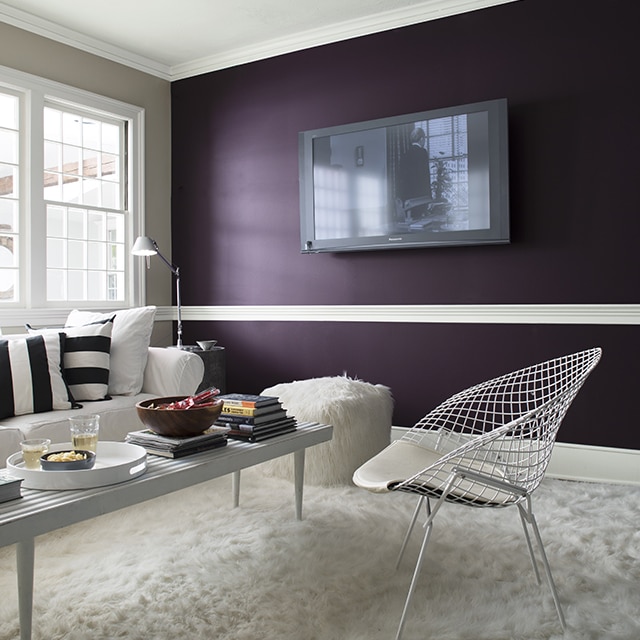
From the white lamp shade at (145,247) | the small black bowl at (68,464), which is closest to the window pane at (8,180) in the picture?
the white lamp shade at (145,247)

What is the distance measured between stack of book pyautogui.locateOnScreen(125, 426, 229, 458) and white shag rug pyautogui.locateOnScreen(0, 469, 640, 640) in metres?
0.45

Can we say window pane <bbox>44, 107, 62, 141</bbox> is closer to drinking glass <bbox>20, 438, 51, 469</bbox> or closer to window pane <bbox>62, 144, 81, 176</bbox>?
window pane <bbox>62, 144, 81, 176</bbox>

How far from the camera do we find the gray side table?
440cm

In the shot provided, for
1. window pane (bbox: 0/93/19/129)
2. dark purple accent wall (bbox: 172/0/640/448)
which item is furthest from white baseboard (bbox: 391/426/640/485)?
window pane (bbox: 0/93/19/129)

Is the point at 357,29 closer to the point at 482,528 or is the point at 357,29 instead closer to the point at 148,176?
the point at 148,176

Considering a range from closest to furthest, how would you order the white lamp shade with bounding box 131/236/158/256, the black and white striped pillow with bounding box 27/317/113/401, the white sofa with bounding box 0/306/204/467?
the white sofa with bounding box 0/306/204/467
the black and white striped pillow with bounding box 27/317/113/401
the white lamp shade with bounding box 131/236/158/256

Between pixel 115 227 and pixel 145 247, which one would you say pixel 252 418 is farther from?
pixel 115 227

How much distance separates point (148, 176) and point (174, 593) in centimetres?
363

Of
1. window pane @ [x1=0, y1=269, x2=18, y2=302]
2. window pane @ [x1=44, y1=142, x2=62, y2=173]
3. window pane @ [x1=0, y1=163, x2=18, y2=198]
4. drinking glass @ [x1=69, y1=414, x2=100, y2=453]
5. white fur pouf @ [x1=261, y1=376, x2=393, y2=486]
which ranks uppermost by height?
window pane @ [x1=44, y1=142, x2=62, y2=173]

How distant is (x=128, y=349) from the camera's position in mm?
3535

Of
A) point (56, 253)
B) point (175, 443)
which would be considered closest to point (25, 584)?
point (175, 443)

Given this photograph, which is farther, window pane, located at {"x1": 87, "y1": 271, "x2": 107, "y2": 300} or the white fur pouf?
window pane, located at {"x1": 87, "y1": 271, "x2": 107, "y2": 300}

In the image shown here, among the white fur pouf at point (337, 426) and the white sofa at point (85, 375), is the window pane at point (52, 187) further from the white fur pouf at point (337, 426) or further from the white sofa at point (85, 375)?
the white fur pouf at point (337, 426)

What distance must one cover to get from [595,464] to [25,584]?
2.94m
